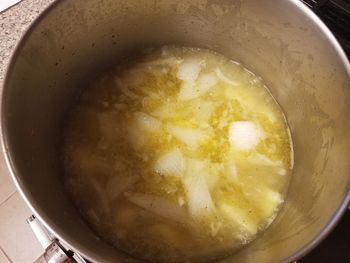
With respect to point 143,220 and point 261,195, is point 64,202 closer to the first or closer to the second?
point 143,220

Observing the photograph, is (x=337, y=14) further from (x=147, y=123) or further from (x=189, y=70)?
(x=147, y=123)

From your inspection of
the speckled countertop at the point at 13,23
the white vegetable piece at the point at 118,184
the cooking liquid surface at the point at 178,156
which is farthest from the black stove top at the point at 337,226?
the speckled countertop at the point at 13,23

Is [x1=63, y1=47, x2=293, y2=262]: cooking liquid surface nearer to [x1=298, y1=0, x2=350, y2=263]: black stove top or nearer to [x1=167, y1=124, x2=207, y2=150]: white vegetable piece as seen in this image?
[x1=167, y1=124, x2=207, y2=150]: white vegetable piece

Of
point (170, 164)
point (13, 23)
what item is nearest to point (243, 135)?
point (170, 164)

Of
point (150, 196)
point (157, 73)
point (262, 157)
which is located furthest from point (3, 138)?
point (262, 157)

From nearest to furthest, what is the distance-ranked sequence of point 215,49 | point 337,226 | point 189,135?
point 337,226 < point 189,135 < point 215,49

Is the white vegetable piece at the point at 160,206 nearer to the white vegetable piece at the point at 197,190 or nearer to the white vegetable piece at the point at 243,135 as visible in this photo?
the white vegetable piece at the point at 197,190

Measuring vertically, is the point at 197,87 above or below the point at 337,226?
above
